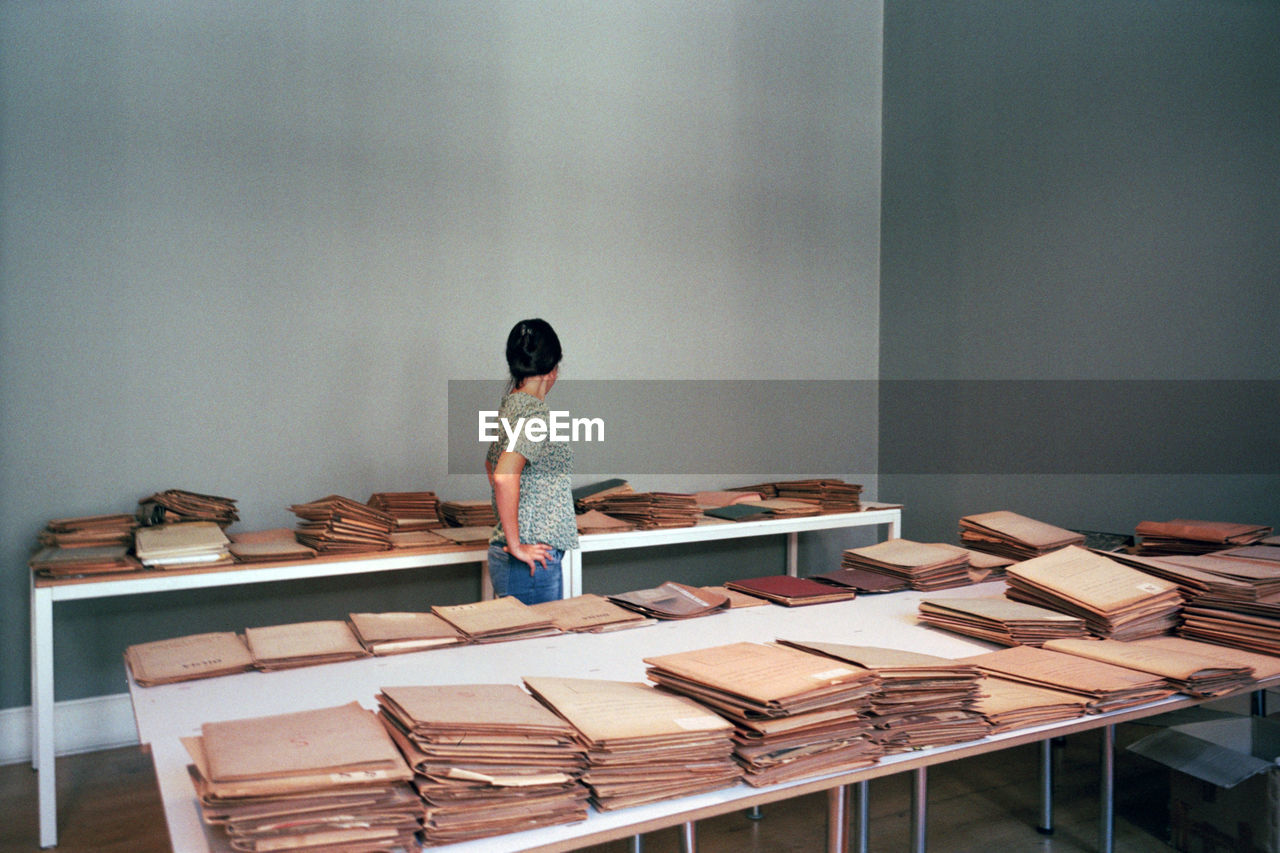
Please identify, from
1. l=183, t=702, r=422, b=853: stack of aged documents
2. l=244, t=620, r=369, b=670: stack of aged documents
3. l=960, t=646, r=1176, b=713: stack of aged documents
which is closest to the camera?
l=183, t=702, r=422, b=853: stack of aged documents

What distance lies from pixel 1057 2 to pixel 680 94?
170cm

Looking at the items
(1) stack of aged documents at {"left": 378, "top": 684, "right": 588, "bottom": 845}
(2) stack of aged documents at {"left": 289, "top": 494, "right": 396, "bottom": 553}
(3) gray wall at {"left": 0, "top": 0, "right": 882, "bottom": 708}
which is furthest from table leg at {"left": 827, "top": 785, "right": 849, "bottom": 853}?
(3) gray wall at {"left": 0, "top": 0, "right": 882, "bottom": 708}

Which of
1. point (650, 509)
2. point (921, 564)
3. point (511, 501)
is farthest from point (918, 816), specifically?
point (650, 509)

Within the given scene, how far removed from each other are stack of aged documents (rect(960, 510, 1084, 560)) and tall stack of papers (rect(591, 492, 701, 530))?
107cm

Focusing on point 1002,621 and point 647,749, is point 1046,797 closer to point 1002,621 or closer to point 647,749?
point 1002,621

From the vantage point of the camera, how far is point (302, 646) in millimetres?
1742

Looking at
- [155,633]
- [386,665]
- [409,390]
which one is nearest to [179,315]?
[409,390]

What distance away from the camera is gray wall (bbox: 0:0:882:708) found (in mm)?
3023

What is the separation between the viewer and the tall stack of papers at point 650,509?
11.3 feet

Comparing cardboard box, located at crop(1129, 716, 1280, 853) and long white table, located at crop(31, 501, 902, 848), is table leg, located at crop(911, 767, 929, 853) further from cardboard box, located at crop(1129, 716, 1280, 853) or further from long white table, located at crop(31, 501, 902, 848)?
long white table, located at crop(31, 501, 902, 848)

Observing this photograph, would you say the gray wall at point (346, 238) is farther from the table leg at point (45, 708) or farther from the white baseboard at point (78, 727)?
the table leg at point (45, 708)

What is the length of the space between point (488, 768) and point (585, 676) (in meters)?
0.56

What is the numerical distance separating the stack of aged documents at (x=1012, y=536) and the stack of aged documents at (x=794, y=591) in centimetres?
62

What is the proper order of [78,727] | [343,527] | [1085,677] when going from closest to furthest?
[1085,677] → [343,527] → [78,727]
